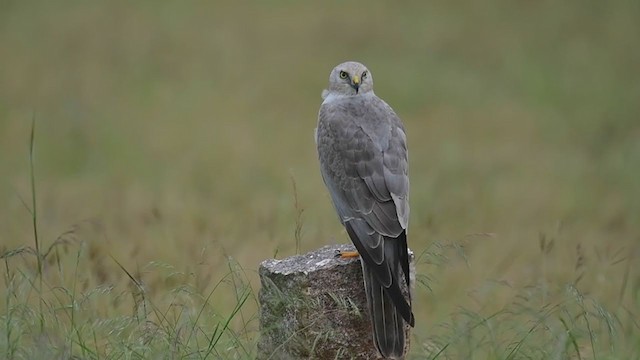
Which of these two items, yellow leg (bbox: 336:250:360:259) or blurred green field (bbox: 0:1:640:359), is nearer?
yellow leg (bbox: 336:250:360:259)

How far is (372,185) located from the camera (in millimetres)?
5688

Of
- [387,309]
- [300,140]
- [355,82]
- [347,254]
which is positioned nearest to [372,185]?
[347,254]

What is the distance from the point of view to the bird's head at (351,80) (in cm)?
648

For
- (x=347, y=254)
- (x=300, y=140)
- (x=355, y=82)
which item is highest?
(x=355, y=82)

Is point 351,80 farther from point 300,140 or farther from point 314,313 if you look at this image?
point 300,140

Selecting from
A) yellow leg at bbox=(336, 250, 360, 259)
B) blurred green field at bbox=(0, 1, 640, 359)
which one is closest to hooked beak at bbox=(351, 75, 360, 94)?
blurred green field at bbox=(0, 1, 640, 359)

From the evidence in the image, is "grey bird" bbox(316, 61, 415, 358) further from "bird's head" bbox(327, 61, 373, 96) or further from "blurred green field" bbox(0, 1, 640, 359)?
"blurred green field" bbox(0, 1, 640, 359)

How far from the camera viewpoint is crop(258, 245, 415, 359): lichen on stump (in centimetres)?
501

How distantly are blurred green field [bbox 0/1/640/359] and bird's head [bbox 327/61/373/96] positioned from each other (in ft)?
4.14

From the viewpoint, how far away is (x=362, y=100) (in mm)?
6344

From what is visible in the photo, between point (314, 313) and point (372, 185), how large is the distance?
0.95 metres

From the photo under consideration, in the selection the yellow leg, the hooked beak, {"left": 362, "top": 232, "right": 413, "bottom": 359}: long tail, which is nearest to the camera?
{"left": 362, "top": 232, "right": 413, "bottom": 359}: long tail

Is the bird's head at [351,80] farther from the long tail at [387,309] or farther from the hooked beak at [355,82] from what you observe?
the long tail at [387,309]

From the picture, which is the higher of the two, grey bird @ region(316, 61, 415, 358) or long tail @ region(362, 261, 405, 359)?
grey bird @ region(316, 61, 415, 358)
